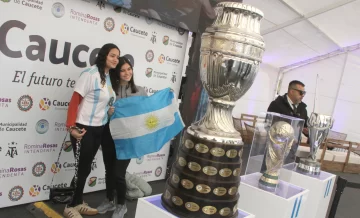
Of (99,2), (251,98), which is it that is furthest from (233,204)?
(251,98)

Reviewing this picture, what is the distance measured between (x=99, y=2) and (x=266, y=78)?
710cm

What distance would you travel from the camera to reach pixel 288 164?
204 cm

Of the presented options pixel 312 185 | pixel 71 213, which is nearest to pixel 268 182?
pixel 312 185

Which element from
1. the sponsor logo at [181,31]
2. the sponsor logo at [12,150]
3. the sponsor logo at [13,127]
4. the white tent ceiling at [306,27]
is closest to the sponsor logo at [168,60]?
the sponsor logo at [181,31]

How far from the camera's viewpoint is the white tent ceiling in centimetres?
570

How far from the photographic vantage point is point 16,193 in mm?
2332

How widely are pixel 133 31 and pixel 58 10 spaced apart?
699 millimetres

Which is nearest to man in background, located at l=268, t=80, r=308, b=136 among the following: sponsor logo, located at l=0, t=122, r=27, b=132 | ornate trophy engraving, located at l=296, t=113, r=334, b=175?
ornate trophy engraving, located at l=296, t=113, r=334, b=175

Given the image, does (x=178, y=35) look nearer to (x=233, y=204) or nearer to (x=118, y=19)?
(x=118, y=19)

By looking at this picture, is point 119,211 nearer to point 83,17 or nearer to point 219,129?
point 83,17

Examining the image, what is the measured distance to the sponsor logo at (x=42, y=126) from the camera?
234cm

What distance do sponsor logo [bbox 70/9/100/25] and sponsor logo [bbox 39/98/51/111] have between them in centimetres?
62

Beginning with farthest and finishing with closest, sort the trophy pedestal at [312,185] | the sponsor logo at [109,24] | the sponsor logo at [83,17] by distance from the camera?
1. the sponsor logo at [109,24]
2. the sponsor logo at [83,17]
3. the trophy pedestal at [312,185]

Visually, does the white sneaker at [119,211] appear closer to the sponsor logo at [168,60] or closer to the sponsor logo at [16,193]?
the sponsor logo at [16,193]
